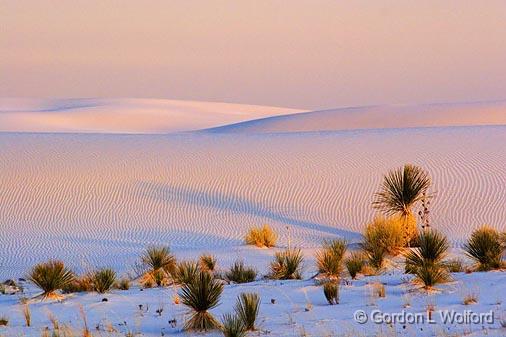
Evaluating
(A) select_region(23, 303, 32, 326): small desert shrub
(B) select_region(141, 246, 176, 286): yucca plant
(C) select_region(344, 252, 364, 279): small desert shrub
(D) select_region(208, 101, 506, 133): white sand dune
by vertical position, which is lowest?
(A) select_region(23, 303, 32, 326): small desert shrub

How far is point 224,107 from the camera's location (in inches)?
4530

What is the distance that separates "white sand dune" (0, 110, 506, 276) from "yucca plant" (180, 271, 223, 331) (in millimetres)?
8567

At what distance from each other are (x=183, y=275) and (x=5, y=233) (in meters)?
14.3

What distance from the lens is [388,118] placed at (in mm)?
61531

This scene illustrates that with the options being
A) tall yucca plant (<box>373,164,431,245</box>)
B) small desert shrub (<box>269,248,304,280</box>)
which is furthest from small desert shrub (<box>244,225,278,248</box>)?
small desert shrub (<box>269,248,304,280</box>)

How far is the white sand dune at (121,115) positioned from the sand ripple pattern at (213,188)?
1340 inches

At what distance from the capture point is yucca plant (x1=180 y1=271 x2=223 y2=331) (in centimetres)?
838

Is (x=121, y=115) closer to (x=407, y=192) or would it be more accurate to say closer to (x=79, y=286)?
(x=407, y=192)

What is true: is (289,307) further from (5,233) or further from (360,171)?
(360,171)

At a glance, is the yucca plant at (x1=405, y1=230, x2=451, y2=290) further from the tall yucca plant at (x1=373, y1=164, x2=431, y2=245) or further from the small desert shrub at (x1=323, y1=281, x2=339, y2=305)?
the tall yucca plant at (x1=373, y1=164, x2=431, y2=245)

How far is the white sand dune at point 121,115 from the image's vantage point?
77206 mm

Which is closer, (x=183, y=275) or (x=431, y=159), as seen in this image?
(x=183, y=275)

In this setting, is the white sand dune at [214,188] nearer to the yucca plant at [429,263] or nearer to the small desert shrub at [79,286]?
the small desert shrub at [79,286]

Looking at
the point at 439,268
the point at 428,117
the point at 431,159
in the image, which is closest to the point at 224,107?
the point at 428,117
